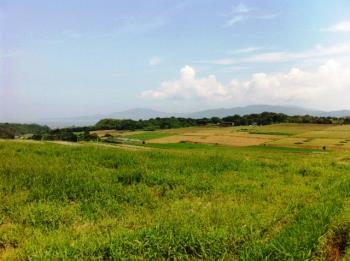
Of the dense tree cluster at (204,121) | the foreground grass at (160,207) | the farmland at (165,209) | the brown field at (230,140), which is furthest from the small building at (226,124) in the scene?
the farmland at (165,209)

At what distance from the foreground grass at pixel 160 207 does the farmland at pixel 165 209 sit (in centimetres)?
2

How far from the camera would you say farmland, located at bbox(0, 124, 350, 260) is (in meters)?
4.93

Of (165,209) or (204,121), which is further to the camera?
(204,121)

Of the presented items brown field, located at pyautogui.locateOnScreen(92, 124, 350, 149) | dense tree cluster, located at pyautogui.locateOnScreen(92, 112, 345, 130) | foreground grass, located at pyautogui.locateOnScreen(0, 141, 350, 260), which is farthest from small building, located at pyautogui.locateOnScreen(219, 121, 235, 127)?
foreground grass, located at pyautogui.locateOnScreen(0, 141, 350, 260)

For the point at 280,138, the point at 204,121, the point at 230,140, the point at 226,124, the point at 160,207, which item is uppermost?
the point at 204,121

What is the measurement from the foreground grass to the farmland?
19mm

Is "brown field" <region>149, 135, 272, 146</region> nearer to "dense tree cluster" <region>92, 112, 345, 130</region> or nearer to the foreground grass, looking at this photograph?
"dense tree cluster" <region>92, 112, 345, 130</region>

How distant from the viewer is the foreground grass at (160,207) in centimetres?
493

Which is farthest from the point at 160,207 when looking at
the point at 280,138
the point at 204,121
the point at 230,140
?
the point at 204,121

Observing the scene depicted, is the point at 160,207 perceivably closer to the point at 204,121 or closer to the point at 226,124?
the point at 226,124

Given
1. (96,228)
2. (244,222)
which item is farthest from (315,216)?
(96,228)

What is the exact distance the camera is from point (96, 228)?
5762mm

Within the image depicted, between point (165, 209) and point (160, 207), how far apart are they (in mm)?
251

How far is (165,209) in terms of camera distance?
6.97 m
